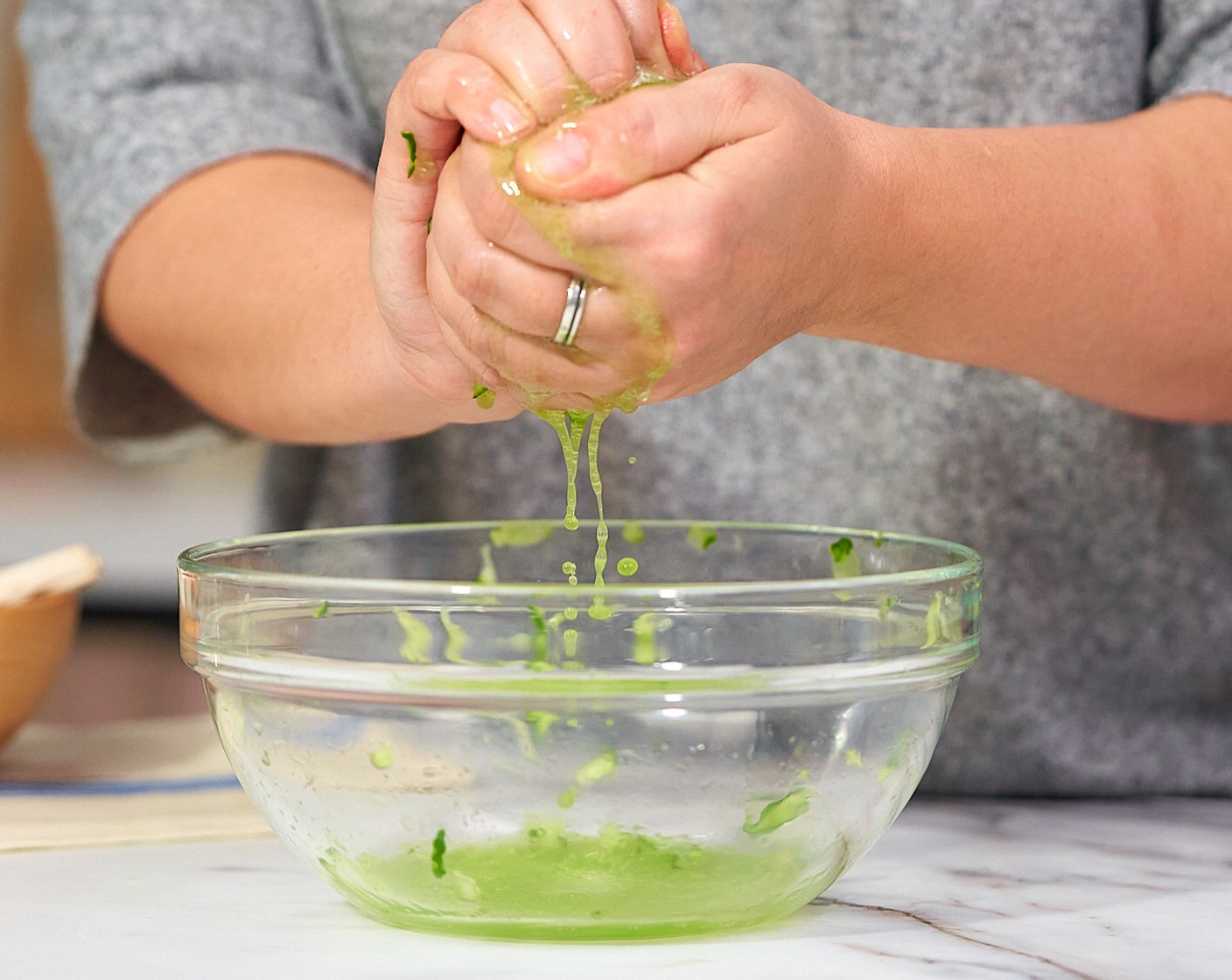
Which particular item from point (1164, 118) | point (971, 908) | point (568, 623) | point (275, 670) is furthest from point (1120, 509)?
point (275, 670)

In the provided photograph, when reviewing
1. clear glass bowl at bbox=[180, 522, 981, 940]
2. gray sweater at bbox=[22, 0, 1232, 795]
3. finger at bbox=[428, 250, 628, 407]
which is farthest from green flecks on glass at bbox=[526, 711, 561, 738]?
gray sweater at bbox=[22, 0, 1232, 795]

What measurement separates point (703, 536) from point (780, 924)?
224mm

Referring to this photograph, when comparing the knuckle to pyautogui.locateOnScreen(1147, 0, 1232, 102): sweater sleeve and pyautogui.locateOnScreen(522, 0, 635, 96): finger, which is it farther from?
pyautogui.locateOnScreen(1147, 0, 1232, 102): sweater sleeve

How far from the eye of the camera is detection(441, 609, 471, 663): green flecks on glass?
58cm

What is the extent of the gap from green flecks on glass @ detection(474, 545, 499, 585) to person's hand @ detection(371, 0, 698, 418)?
0.54 ft

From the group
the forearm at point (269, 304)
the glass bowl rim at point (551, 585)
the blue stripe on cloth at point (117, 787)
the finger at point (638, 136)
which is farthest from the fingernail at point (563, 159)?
the blue stripe on cloth at point (117, 787)

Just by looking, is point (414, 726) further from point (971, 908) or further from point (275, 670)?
point (971, 908)

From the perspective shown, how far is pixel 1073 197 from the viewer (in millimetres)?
704

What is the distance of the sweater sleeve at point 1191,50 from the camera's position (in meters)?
0.83

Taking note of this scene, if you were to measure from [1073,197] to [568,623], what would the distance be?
34 centimetres

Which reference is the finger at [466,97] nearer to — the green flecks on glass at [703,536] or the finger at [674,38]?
the finger at [674,38]

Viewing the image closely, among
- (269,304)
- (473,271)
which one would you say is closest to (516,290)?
(473,271)

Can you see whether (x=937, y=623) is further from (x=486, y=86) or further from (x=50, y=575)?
(x=50, y=575)

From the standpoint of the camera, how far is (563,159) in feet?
1.61
